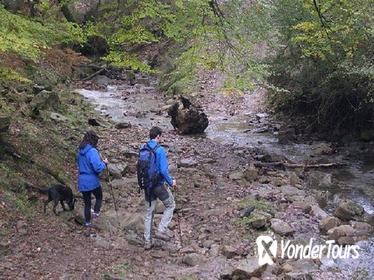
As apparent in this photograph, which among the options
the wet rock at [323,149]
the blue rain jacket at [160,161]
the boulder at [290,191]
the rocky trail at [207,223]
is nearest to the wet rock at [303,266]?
the rocky trail at [207,223]

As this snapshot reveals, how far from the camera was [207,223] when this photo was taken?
962cm

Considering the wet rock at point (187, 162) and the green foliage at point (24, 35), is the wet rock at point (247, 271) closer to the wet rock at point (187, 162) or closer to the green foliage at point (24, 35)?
the green foliage at point (24, 35)

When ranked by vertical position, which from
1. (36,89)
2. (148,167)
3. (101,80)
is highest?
(36,89)

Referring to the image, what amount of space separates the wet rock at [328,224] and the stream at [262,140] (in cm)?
72

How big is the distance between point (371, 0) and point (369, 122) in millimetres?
4917

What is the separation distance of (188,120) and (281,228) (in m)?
10.1

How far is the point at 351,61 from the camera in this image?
14086 millimetres

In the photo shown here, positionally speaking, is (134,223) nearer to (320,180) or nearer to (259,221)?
(259,221)

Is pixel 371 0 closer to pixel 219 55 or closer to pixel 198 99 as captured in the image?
pixel 219 55

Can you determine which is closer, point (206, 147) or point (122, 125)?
point (206, 147)

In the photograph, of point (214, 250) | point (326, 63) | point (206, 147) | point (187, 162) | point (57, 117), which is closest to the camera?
point (214, 250)

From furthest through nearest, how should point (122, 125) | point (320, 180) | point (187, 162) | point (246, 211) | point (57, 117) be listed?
1. point (122, 125)
2. point (57, 117)
3. point (187, 162)
4. point (320, 180)
5. point (246, 211)

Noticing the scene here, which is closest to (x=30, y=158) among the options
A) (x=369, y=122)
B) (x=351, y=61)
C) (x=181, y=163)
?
(x=181, y=163)

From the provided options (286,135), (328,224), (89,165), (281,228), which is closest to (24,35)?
(89,165)
